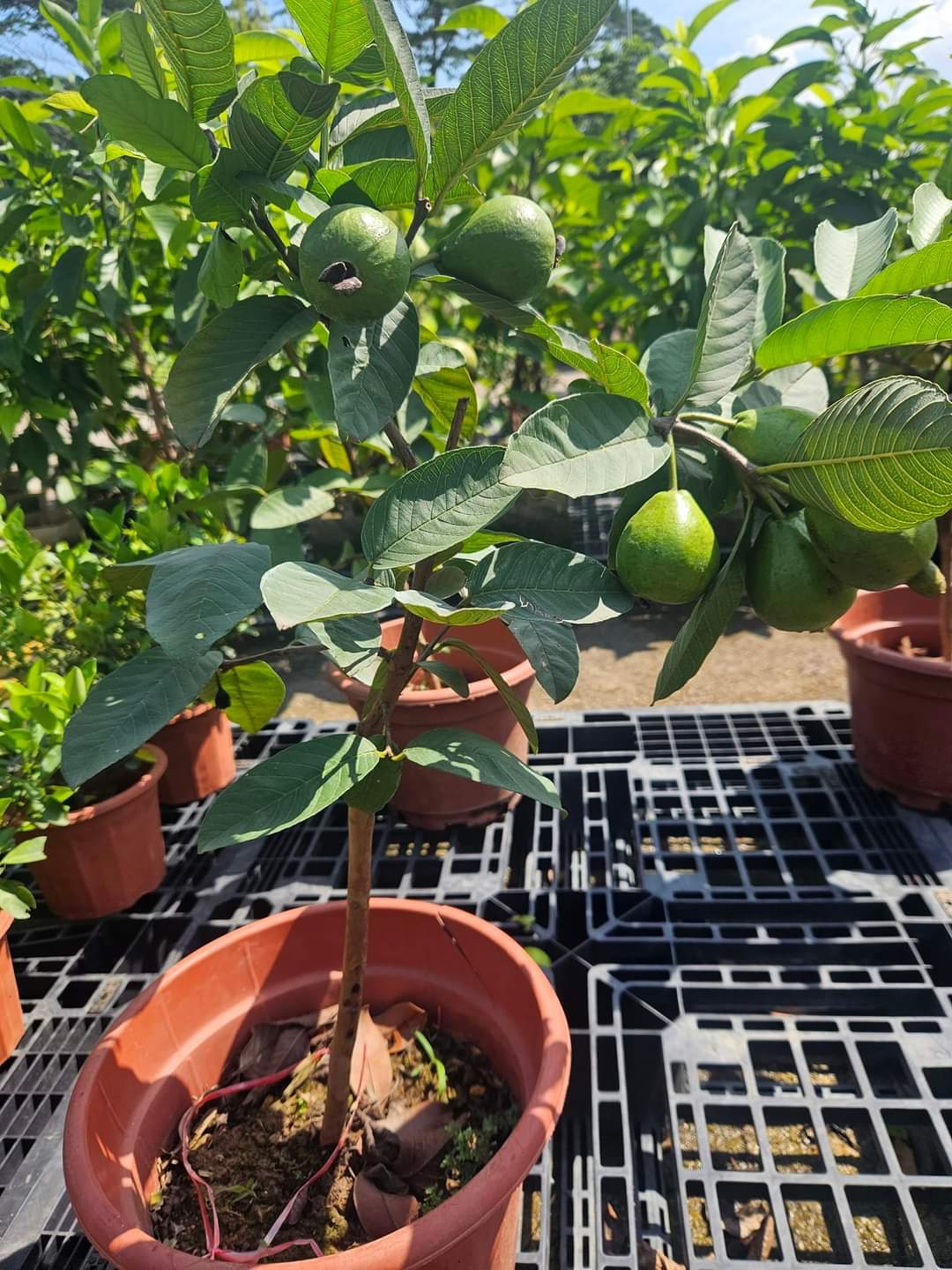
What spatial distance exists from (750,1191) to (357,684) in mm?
995

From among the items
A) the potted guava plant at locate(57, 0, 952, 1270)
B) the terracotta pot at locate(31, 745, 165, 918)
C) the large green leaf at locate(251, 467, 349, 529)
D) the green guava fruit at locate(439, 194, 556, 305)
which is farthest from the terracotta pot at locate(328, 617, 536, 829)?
the green guava fruit at locate(439, 194, 556, 305)

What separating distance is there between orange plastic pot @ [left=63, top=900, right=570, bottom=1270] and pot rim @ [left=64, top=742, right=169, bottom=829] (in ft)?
1.60

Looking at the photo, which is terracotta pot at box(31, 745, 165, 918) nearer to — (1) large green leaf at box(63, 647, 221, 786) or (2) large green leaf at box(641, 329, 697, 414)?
(1) large green leaf at box(63, 647, 221, 786)

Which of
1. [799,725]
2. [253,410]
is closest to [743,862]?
[799,725]

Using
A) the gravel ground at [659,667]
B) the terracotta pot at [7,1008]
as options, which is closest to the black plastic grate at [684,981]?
the terracotta pot at [7,1008]

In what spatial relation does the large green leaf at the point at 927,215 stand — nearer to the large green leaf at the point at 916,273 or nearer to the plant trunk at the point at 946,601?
the large green leaf at the point at 916,273

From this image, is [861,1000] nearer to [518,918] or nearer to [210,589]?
[518,918]

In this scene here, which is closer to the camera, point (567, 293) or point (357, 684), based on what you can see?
point (357, 684)

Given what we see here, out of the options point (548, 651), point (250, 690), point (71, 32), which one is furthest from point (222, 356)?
point (71, 32)

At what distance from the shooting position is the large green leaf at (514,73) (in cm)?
50

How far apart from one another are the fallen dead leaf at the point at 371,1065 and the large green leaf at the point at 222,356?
0.70m

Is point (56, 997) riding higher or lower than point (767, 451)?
lower

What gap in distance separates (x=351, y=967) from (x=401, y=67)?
767mm

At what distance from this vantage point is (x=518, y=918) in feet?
4.30
